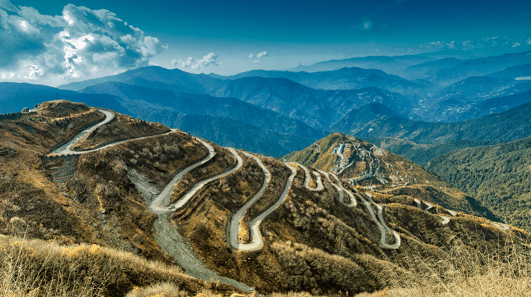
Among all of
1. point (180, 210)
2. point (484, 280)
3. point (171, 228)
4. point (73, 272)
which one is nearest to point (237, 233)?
point (180, 210)

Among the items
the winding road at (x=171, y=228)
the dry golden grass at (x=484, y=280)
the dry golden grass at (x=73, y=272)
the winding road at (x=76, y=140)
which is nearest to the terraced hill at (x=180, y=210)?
the winding road at (x=171, y=228)

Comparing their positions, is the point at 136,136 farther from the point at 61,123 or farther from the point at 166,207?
the point at 166,207

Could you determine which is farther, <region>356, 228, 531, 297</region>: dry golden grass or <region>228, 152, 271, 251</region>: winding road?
<region>228, 152, 271, 251</region>: winding road

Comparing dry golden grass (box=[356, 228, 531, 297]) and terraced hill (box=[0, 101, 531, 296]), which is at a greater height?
dry golden grass (box=[356, 228, 531, 297])

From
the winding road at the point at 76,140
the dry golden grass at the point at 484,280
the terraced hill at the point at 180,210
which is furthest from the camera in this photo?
the winding road at the point at 76,140

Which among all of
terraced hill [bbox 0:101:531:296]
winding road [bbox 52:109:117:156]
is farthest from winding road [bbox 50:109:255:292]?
terraced hill [bbox 0:101:531:296]

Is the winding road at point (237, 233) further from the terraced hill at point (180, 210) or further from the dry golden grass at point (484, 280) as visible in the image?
the dry golden grass at point (484, 280)

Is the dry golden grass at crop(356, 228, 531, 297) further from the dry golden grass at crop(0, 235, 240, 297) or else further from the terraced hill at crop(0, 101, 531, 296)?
the dry golden grass at crop(0, 235, 240, 297)

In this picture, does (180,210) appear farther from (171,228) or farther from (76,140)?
(76,140)
